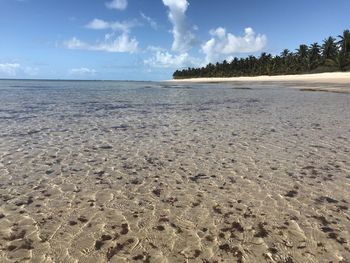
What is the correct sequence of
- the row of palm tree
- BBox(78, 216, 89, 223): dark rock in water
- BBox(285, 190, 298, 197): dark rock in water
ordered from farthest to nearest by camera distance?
the row of palm tree
BBox(285, 190, 298, 197): dark rock in water
BBox(78, 216, 89, 223): dark rock in water

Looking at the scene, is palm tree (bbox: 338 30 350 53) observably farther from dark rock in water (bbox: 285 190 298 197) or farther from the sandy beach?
dark rock in water (bbox: 285 190 298 197)

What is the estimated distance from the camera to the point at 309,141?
42.8ft

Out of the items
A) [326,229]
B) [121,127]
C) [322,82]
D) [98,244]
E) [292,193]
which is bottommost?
[322,82]

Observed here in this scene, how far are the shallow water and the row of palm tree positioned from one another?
92.9 m

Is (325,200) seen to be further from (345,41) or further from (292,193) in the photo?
(345,41)

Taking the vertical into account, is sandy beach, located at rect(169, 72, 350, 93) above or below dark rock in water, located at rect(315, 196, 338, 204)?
below

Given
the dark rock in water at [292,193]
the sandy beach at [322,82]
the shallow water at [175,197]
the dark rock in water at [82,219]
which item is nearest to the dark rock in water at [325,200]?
the shallow water at [175,197]

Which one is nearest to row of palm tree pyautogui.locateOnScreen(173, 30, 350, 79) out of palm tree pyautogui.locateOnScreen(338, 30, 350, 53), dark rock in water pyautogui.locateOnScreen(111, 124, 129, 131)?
palm tree pyautogui.locateOnScreen(338, 30, 350, 53)

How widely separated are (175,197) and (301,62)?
114 metres

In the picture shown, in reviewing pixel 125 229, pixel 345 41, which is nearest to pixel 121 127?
pixel 125 229

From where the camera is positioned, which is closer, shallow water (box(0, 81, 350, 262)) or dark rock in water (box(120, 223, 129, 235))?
shallow water (box(0, 81, 350, 262))

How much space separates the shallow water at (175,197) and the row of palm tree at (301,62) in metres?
92.9

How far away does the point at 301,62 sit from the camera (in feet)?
366

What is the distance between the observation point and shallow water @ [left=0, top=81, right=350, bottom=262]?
5375mm
